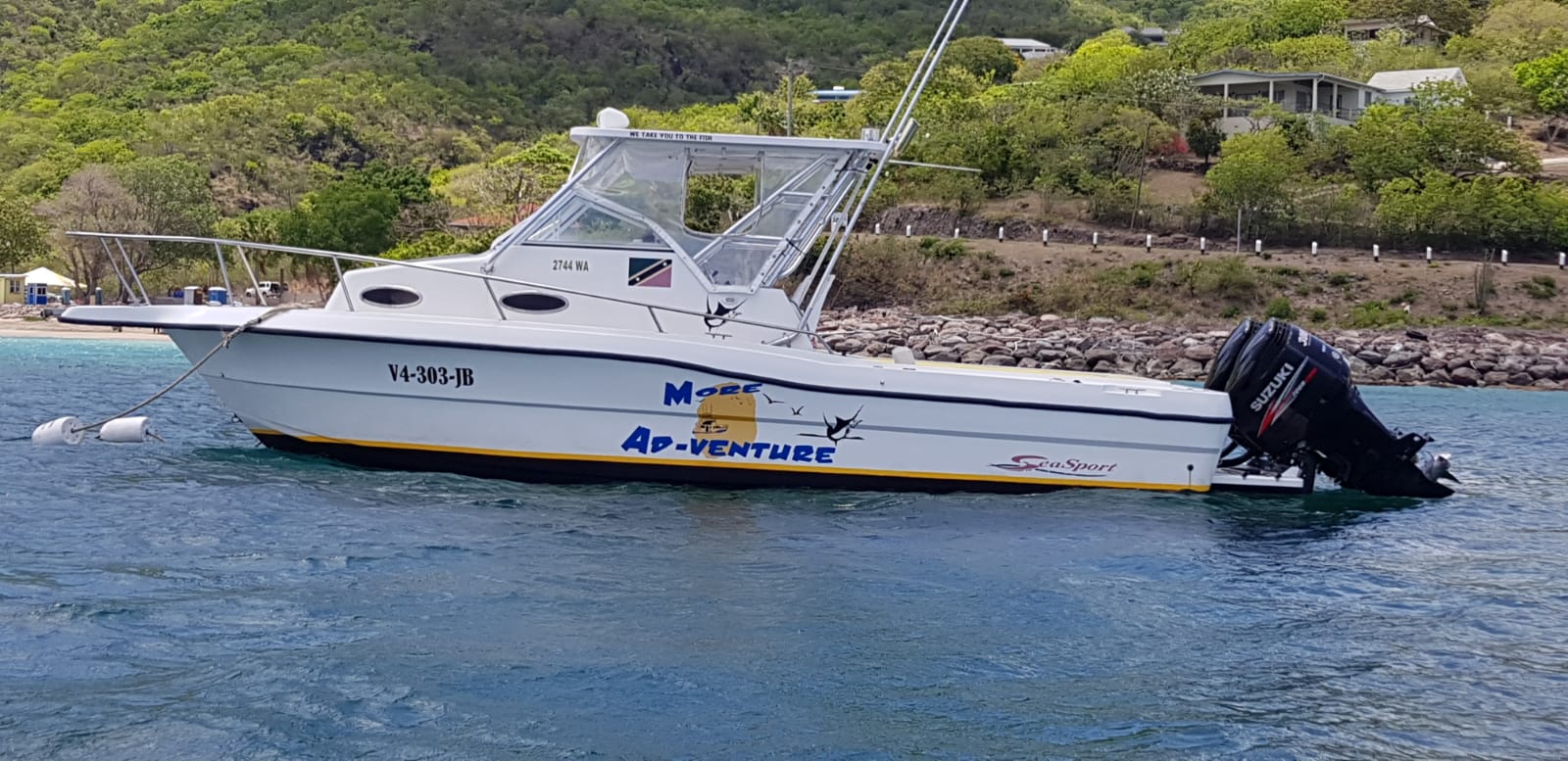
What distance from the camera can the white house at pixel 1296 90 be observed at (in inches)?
2717

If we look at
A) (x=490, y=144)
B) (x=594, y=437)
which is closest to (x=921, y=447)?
(x=594, y=437)

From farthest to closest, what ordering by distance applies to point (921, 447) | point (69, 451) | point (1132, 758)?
point (69, 451), point (921, 447), point (1132, 758)

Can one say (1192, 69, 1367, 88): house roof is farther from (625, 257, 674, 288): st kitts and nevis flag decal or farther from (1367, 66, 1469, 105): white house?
(625, 257, 674, 288): st kitts and nevis flag decal

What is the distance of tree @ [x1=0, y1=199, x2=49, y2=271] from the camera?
48.7 metres

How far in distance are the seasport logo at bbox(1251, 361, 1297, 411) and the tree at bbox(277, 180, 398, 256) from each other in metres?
40.2

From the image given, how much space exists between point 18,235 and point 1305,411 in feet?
158

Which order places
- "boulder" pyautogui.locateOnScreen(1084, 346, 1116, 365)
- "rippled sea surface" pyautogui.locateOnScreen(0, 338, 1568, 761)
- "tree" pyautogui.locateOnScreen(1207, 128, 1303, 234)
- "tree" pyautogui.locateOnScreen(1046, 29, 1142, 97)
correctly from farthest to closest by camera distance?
1. "tree" pyautogui.locateOnScreen(1046, 29, 1142, 97)
2. "tree" pyautogui.locateOnScreen(1207, 128, 1303, 234)
3. "boulder" pyautogui.locateOnScreen(1084, 346, 1116, 365)
4. "rippled sea surface" pyautogui.locateOnScreen(0, 338, 1568, 761)

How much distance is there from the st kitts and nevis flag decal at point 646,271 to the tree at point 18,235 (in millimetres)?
44454

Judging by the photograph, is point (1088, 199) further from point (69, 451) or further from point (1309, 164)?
point (69, 451)

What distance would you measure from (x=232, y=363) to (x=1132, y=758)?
836cm

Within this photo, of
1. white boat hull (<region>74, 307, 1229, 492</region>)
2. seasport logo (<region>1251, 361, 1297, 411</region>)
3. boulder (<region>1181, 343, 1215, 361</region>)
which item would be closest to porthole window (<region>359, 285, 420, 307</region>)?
white boat hull (<region>74, 307, 1229, 492</region>)

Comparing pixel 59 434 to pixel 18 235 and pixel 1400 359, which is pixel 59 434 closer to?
pixel 1400 359

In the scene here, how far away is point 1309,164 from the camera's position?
59.8 m

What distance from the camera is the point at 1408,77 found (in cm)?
7738
